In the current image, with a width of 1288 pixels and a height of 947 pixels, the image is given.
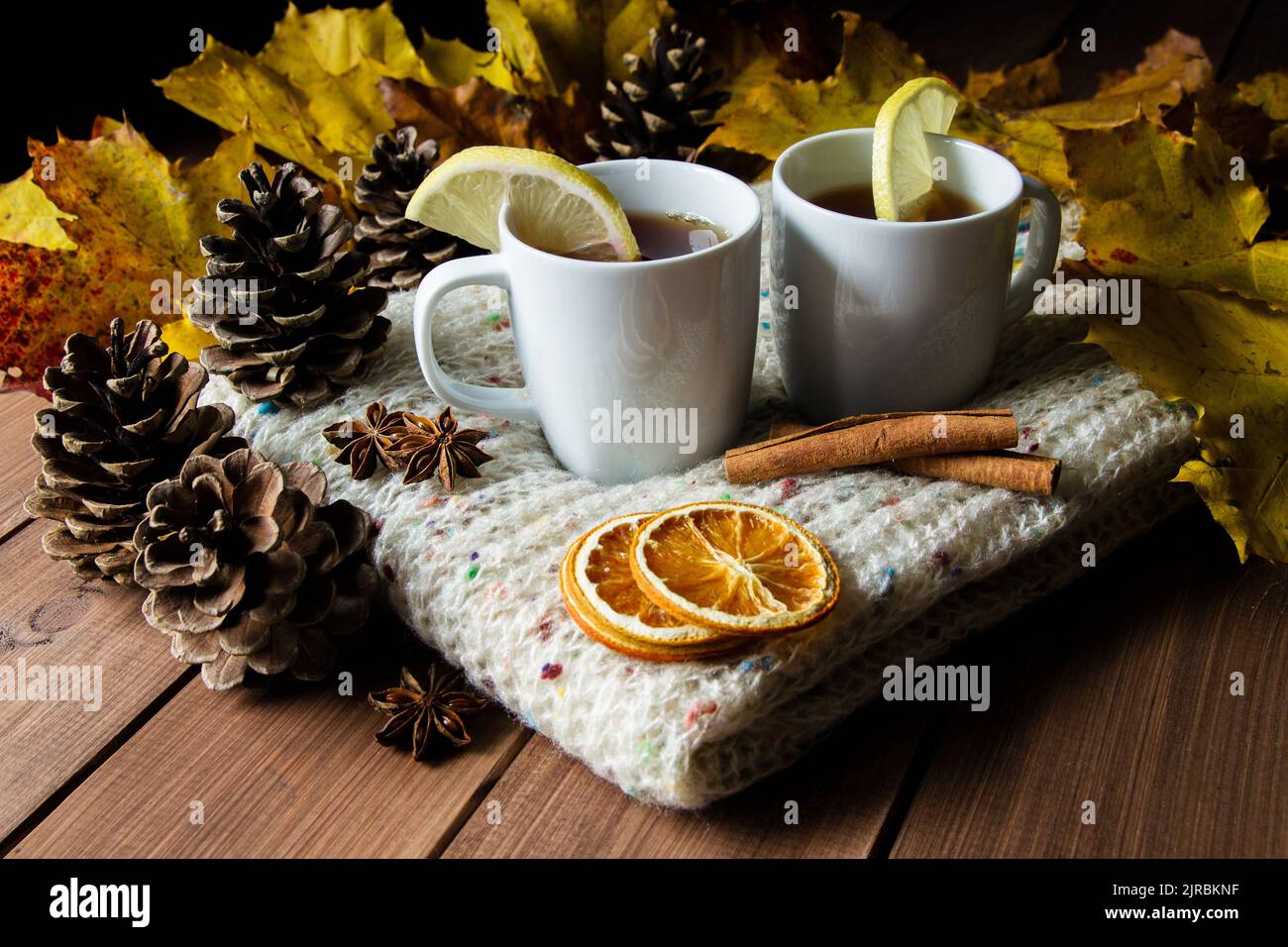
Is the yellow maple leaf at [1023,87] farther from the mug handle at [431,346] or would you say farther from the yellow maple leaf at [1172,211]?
the mug handle at [431,346]

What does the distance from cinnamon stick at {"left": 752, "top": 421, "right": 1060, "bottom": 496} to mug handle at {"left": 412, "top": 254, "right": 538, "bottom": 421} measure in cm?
28

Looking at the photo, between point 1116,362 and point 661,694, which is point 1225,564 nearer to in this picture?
point 1116,362

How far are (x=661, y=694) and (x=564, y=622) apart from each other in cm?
9

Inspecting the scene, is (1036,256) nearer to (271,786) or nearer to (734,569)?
(734,569)

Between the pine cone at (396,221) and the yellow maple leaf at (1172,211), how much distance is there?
52 cm

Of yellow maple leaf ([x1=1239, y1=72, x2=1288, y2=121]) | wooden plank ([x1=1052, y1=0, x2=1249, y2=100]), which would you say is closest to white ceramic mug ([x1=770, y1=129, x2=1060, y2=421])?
yellow maple leaf ([x1=1239, y1=72, x2=1288, y2=121])

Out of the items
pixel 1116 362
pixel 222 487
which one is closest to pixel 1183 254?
pixel 1116 362

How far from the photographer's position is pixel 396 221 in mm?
987

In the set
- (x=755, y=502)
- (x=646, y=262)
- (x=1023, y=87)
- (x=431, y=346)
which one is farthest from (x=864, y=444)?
(x=1023, y=87)

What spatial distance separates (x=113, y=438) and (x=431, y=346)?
0.22 m

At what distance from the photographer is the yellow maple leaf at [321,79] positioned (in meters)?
1.05

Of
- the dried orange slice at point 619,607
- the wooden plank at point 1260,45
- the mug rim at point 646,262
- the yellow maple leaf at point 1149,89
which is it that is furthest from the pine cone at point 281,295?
the wooden plank at point 1260,45

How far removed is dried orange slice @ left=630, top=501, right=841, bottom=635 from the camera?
2.09 ft

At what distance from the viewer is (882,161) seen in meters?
0.80
